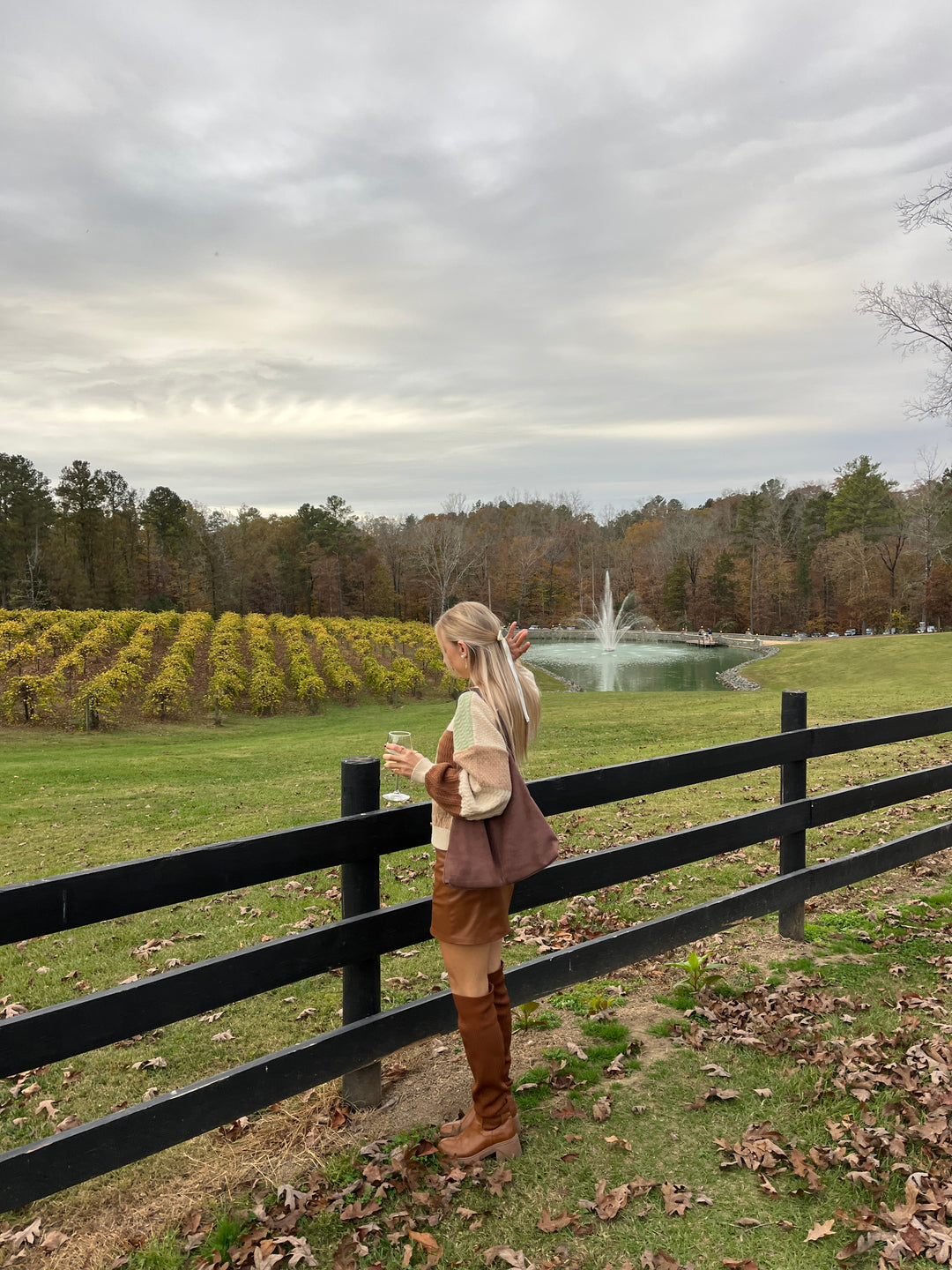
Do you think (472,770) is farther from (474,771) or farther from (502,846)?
(502,846)

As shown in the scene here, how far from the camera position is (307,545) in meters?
66.1

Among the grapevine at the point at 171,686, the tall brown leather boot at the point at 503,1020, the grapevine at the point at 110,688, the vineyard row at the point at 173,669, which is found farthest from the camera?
the grapevine at the point at 171,686

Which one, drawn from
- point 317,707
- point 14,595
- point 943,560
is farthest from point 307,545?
point 943,560

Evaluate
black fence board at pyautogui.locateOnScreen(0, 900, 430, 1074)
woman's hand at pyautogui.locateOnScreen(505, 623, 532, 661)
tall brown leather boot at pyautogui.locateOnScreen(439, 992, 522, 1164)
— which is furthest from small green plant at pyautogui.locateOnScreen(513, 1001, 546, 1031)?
woman's hand at pyautogui.locateOnScreen(505, 623, 532, 661)

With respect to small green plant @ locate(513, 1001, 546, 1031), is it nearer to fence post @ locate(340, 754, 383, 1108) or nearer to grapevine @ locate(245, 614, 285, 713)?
fence post @ locate(340, 754, 383, 1108)

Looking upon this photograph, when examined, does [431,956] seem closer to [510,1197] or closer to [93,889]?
[510,1197]

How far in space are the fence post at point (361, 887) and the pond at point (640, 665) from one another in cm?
2765

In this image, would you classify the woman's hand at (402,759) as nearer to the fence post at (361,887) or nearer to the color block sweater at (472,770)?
the color block sweater at (472,770)

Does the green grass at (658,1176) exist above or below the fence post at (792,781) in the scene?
below

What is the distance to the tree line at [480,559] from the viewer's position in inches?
2124

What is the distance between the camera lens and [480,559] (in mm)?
78500

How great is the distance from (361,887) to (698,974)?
7.43 ft

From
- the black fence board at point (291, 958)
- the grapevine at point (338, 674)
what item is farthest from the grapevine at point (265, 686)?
the black fence board at point (291, 958)

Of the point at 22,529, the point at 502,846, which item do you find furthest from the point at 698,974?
the point at 22,529
